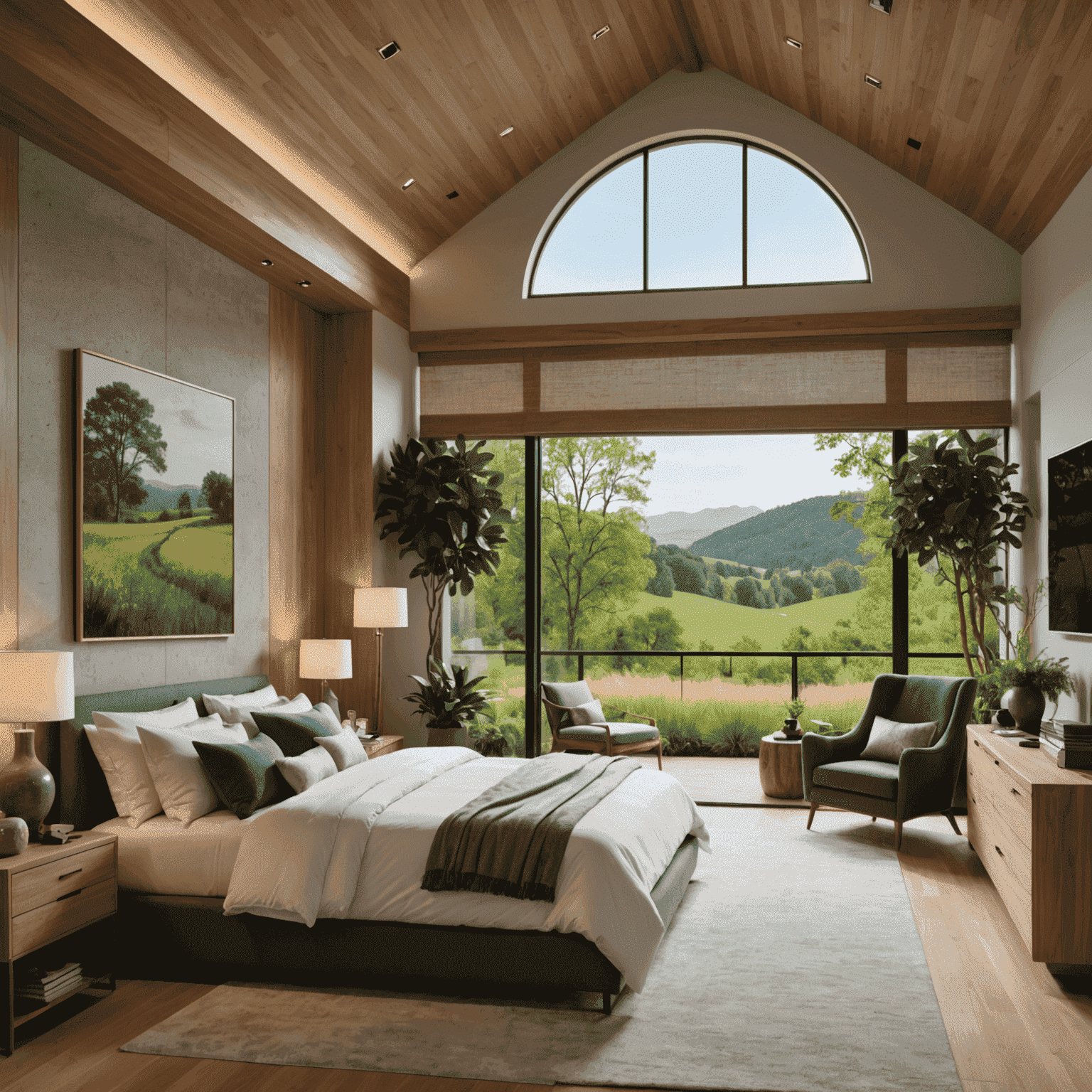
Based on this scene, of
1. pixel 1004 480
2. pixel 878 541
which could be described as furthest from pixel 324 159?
pixel 878 541

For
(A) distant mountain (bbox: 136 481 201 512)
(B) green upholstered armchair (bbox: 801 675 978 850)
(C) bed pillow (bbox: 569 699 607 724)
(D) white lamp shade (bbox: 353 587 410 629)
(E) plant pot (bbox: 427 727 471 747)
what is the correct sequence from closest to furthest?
1. (A) distant mountain (bbox: 136 481 201 512)
2. (B) green upholstered armchair (bbox: 801 675 978 850)
3. (D) white lamp shade (bbox: 353 587 410 629)
4. (E) plant pot (bbox: 427 727 471 747)
5. (C) bed pillow (bbox: 569 699 607 724)

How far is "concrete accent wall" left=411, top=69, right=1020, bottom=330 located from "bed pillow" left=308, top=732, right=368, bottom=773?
11.1 feet

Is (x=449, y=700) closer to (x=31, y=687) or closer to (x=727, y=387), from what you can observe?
(x=727, y=387)

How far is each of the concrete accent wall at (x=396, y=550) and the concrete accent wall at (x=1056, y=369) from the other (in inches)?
155

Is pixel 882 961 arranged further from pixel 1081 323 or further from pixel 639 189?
pixel 639 189

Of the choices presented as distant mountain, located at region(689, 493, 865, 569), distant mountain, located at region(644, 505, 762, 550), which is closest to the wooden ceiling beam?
distant mountain, located at region(644, 505, 762, 550)

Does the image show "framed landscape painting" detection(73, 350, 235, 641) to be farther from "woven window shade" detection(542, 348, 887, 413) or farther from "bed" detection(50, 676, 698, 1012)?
"woven window shade" detection(542, 348, 887, 413)

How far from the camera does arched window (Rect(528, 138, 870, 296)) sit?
6645 millimetres

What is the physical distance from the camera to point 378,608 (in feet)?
20.1

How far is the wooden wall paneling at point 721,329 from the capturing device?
6.39m

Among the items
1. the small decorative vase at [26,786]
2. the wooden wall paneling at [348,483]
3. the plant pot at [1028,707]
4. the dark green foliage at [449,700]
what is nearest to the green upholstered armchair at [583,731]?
the dark green foliage at [449,700]

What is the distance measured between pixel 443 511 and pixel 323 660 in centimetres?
135

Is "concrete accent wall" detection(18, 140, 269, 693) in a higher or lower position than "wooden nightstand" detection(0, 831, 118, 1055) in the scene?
higher

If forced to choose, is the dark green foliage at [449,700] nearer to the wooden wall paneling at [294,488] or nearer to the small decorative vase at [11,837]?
the wooden wall paneling at [294,488]
